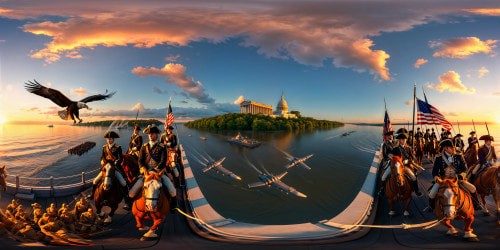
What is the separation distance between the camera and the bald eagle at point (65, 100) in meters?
6.29

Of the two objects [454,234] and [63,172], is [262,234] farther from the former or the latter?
[63,172]

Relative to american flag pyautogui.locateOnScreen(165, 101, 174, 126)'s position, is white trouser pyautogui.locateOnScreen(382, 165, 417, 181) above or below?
below

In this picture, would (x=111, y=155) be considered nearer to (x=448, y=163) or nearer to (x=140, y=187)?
(x=140, y=187)

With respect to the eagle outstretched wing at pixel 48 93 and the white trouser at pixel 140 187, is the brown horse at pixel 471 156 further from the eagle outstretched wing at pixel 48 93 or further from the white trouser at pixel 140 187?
the eagle outstretched wing at pixel 48 93

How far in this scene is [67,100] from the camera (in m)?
6.59

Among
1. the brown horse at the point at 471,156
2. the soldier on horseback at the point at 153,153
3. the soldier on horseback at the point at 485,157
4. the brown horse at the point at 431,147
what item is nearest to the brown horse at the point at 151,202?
the soldier on horseback at the point at 153,153

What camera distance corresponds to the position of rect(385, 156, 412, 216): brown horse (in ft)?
22.0

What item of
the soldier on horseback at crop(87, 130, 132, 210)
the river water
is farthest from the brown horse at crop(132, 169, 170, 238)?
the river water

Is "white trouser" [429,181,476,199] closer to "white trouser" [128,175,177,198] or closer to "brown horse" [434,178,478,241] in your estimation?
"brown horse" [434,178,478,241]

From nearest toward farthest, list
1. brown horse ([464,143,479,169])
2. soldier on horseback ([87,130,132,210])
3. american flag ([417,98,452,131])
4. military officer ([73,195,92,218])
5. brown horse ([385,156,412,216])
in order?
military officer ([73,195,92,218])
soldier on horseback ([87,130,132,210])
brown horse ([385,156,412,216])
brown horse ([464,143,479,169])
american flag ([417,98,452,131])

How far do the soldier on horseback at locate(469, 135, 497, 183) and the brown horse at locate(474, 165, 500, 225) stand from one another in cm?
15

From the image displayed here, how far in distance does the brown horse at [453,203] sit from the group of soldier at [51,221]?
8484mm

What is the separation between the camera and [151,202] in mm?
5289

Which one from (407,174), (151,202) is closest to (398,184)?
(407,174)
